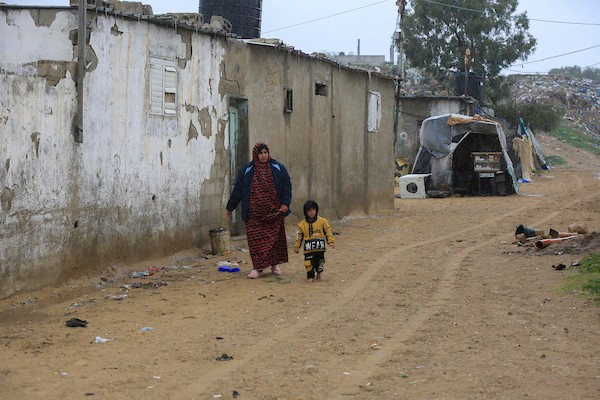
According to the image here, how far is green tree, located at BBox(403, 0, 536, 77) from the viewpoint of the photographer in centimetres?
5153

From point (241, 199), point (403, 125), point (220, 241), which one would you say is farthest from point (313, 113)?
point (403, 125)

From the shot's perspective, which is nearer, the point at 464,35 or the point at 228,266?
the point at 228,266

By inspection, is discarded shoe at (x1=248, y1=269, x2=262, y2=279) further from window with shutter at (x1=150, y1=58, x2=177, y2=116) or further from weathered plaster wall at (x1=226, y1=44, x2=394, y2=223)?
weathered plaster wall at (x1=226, y1=44, x2=394, y2=223)

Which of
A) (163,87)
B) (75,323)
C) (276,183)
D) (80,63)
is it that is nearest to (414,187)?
(163,87)

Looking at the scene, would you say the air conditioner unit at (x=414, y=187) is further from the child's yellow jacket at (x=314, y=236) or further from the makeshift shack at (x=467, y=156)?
the child's yellow jacket at (x=314, y=236)

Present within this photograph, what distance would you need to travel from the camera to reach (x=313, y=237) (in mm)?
10508

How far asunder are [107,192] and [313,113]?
22.9 ft

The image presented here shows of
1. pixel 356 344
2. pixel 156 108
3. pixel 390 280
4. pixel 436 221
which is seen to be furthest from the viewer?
pixel 436 221

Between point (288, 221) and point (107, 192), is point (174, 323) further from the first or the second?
point (288, 221)

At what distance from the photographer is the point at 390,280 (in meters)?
10.8

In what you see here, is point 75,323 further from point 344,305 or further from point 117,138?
point 117,138

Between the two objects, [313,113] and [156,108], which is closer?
[156,108]

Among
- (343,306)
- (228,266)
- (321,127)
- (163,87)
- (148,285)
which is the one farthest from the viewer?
(321,127)

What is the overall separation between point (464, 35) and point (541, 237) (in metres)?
40.1
